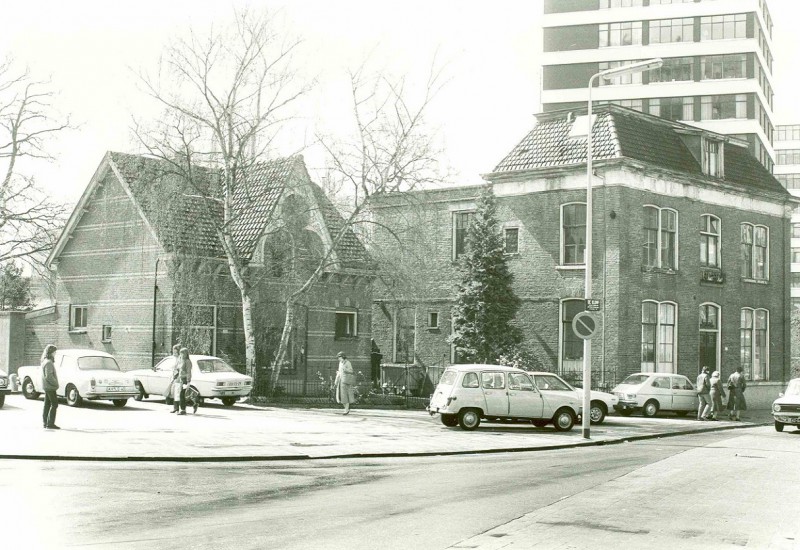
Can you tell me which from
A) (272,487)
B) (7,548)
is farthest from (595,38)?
(7,548)

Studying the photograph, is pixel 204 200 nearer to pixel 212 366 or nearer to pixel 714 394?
pixel 212 366

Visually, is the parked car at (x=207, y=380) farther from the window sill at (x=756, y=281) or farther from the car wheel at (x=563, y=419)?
the window sill at (x=756, y=281)

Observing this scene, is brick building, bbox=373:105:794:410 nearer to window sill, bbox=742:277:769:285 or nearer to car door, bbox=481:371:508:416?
window sill, bbox=742:277:769:285

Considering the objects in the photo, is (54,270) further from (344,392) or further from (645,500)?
(645,500)

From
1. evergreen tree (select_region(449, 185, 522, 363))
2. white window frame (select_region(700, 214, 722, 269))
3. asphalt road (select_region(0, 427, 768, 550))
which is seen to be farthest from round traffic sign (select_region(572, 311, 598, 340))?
white window frame (select_region(700, 214, 722, 269))

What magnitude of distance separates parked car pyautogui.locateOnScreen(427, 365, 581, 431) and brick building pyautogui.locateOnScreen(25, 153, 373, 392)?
7.91 metres

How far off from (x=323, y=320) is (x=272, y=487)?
26043 mm

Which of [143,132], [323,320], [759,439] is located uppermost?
[143,132]

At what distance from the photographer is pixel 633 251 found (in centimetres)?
3503

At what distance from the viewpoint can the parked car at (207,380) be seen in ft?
89.1

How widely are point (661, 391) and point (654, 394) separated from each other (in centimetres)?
34

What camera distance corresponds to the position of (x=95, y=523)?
9.62 metres

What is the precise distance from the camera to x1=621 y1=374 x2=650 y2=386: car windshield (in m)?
31.3

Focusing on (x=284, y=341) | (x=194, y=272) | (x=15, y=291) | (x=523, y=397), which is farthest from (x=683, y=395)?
(x=15, y=291)
